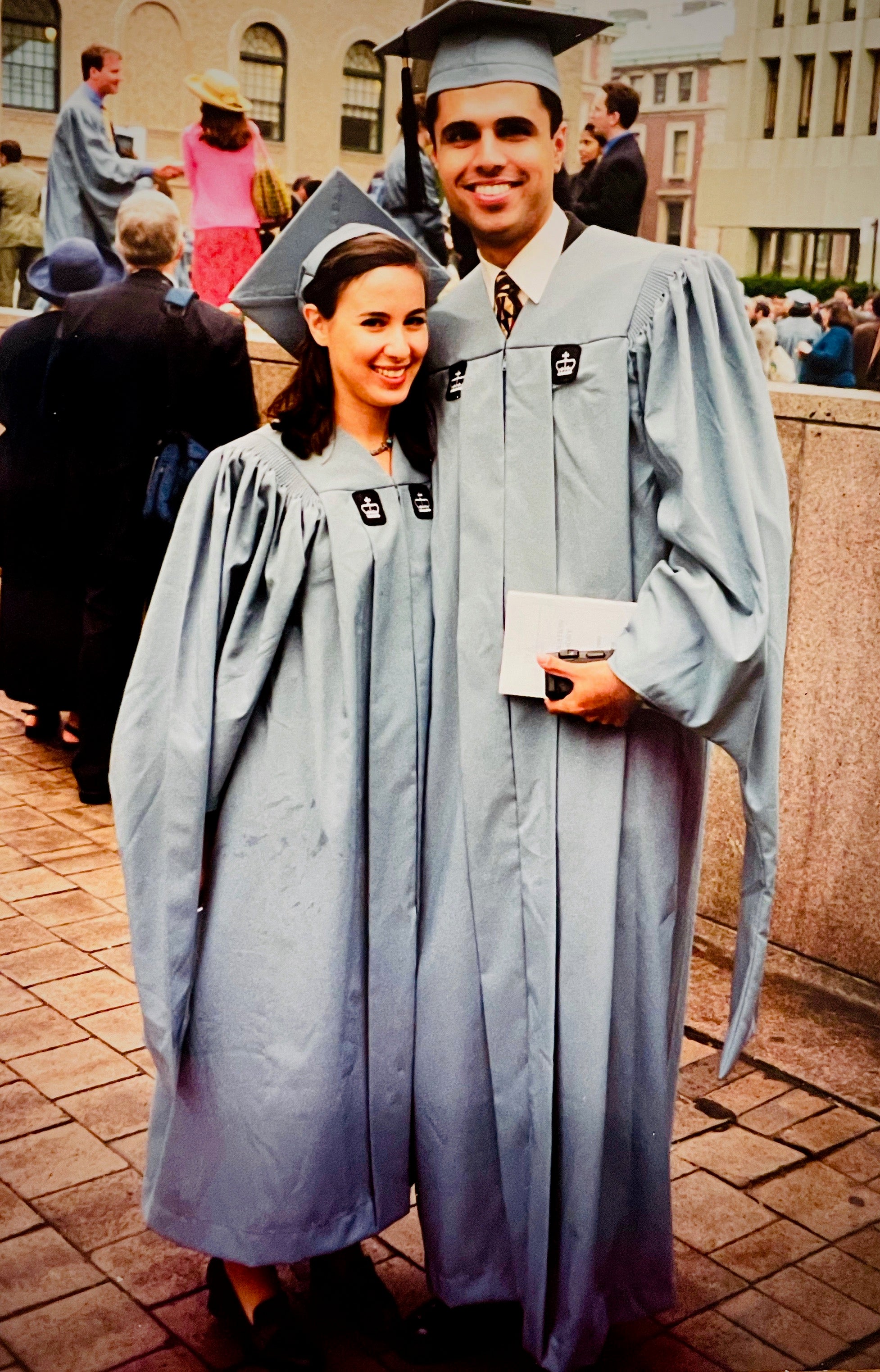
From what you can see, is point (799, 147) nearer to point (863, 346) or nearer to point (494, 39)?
point (863, 346)

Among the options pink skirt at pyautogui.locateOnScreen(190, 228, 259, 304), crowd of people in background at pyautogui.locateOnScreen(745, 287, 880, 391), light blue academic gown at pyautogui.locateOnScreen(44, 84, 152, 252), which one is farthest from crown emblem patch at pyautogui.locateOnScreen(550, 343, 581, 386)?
light blue academic gown at pyautogui.locateOnScreen(44, 84, 152, 252)

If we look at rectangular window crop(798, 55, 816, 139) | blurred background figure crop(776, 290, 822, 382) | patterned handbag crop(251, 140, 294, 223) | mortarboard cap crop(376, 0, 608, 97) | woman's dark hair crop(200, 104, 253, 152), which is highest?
rectangular window crop(798, 55, 816, 139)

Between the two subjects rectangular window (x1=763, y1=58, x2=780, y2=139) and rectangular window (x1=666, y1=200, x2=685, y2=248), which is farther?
rectangular window (x1=666, y1=200, x2=685, y2=248)

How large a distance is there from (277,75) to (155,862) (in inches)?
717

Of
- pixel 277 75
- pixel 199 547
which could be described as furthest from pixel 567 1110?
pixel 277 75

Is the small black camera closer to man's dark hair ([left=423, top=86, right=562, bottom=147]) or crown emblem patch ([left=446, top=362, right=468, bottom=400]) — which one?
crown emblem patch ([left=446, top=362, right=468, bottom=400])

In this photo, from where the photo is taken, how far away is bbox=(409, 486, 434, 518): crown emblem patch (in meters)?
2.73

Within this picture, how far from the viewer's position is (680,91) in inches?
662

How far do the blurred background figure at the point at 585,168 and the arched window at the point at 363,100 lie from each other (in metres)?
11.5

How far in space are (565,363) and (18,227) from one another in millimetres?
10532

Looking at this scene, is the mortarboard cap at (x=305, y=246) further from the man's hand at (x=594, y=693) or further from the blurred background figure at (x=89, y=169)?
the blurred background figure at (x=89, y=169)

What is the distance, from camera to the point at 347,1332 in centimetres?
295

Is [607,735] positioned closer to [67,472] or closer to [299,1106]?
[299,1106]

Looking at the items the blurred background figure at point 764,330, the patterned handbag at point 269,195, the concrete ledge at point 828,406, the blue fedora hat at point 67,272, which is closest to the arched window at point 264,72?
the blurred background figure at point 764,330
